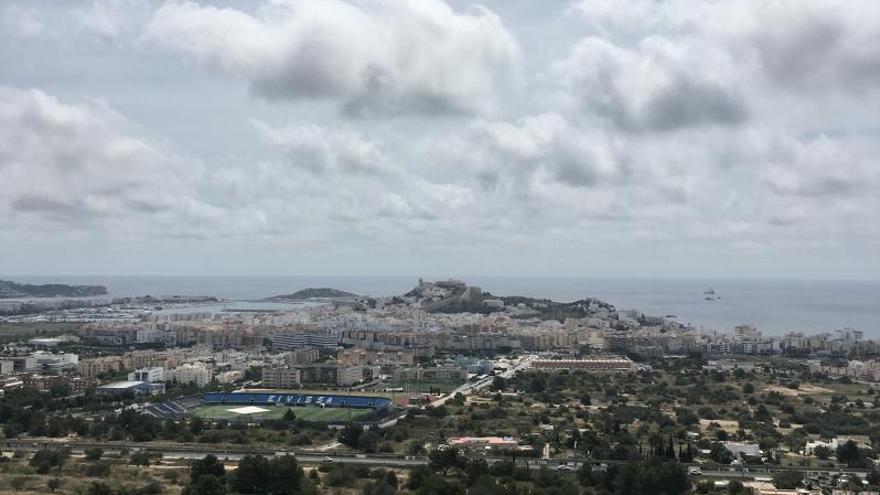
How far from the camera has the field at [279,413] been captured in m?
27.5

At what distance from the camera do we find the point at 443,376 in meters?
39.4

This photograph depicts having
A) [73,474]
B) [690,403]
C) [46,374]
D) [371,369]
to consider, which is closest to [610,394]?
[690,403]

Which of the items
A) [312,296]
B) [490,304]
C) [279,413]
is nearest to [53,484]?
[279,413]

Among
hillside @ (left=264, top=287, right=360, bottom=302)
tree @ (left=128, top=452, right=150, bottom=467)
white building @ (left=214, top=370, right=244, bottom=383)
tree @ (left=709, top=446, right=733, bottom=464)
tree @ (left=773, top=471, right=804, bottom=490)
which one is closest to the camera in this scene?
tree @ (left=773, top=471, right=804, bottom=490)

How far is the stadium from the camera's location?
2772 cm

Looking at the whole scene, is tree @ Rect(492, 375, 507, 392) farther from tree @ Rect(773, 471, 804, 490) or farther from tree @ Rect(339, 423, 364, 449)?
tree @ Rect(773, 471, 804, 490)

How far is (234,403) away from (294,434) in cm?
698

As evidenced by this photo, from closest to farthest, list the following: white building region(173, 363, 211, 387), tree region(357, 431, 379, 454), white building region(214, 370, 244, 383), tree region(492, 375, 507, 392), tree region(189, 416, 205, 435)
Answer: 1. tree region(357, 431, 379, 454)
2. tree region(189, 416, 205, 435)
3. tree region(492, 375, 507, 392)
4. white building region(173, 363, 211, 387)
5. white building region(214, 370, 244, 383)

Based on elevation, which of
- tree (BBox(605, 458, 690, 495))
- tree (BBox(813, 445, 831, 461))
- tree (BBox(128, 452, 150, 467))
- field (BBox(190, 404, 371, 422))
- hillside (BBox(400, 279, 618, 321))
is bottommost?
field (BBox(190, 404, 371, 422))

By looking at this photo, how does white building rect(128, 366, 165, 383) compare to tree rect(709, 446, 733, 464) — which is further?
white building rect(128, 366, 165, 383)

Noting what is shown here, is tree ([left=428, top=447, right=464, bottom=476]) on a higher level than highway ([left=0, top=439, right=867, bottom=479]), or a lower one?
higher

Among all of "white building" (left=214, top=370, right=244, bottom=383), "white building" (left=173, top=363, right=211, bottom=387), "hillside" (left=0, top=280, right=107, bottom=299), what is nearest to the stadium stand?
"white building" (left=173, top=363, right=211, bottom=387)

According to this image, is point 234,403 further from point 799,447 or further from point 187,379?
point 799,447

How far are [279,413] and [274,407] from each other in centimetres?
136
